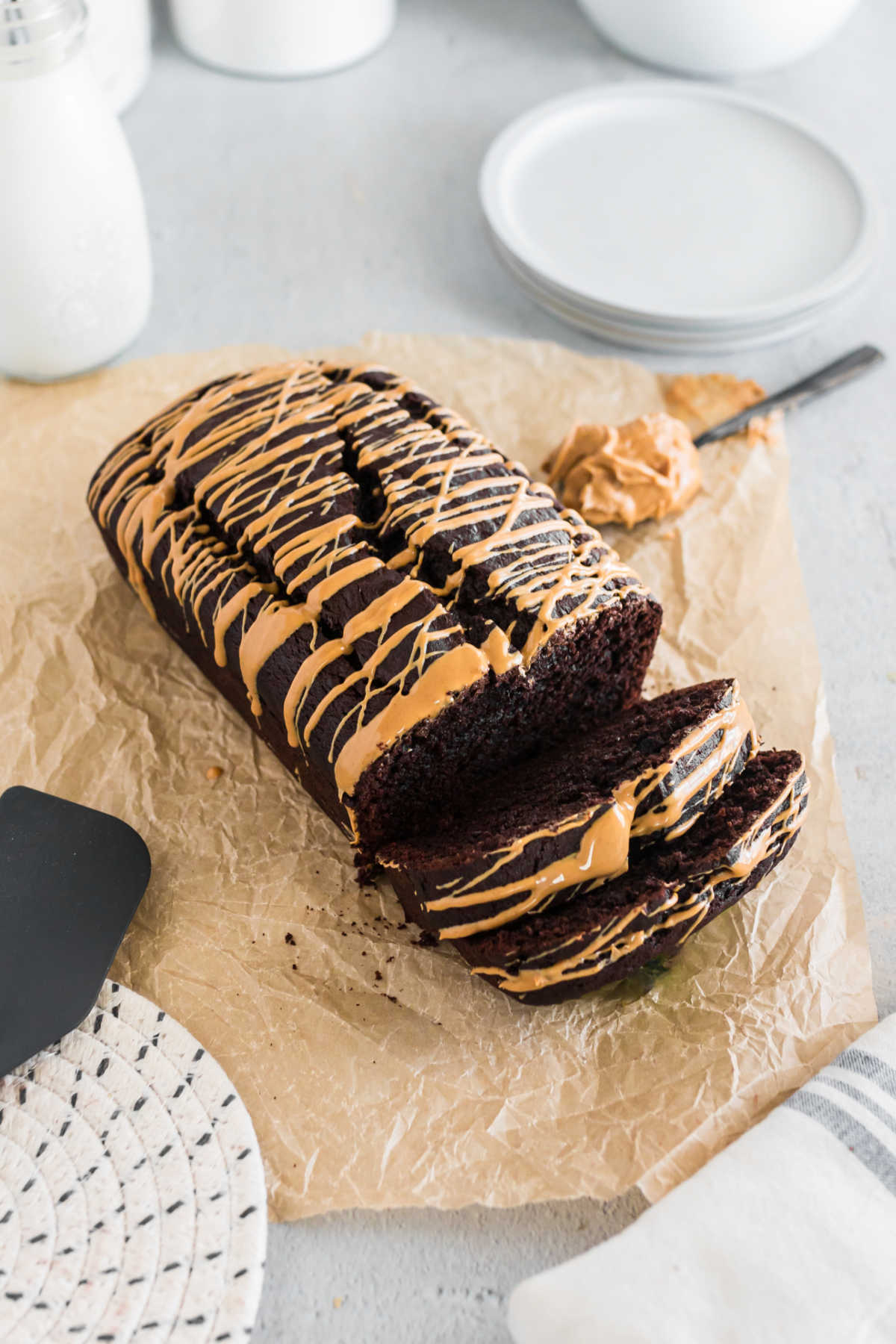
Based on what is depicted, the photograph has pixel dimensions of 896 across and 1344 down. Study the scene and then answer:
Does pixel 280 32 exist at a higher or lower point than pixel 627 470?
higher

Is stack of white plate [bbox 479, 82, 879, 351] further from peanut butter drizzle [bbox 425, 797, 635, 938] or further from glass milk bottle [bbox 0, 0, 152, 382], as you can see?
peanut butter drizzle [bbox 425, 797, 635, 938]

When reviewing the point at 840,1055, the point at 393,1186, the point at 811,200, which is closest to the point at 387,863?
the point at 393,1186

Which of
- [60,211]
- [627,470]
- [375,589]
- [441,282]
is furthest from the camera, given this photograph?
[441,282]

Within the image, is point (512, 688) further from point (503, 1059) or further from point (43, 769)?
point (43, 769)

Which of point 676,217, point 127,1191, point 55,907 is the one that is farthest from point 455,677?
point 676,217

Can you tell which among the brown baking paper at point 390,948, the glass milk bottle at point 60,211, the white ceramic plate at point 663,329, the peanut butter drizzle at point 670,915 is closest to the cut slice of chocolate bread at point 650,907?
the peanut butter drizzle at point 670,915

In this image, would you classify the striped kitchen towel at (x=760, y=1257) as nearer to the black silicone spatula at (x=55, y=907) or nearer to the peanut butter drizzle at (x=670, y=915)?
the peanut butter drizzle at (x=670, y=915)

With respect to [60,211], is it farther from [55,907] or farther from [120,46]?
[55,907]
